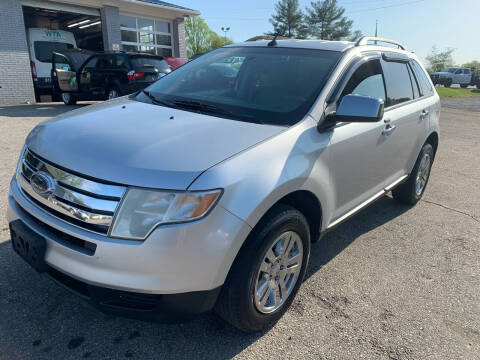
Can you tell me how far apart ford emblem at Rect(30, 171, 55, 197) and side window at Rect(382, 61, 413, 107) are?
280cm

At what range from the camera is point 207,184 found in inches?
73.1

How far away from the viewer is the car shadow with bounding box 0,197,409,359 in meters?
2.15

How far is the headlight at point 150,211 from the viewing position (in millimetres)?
1820

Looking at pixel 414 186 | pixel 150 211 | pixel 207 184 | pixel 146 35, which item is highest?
pixel 146 35

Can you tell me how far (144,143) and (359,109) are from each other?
4.55ft

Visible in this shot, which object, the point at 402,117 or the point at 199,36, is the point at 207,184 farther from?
the point at 199,36

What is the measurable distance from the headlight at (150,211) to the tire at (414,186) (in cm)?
305

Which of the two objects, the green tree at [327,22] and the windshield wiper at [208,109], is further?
the green tree at [327,22]

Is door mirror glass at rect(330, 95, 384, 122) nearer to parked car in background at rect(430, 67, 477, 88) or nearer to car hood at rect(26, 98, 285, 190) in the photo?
car hood at rect(26, 98, 285, 190)

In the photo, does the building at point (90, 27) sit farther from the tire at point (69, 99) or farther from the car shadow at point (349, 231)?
the car shadow at point (349, 231)

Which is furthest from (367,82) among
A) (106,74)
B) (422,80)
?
(106,74)

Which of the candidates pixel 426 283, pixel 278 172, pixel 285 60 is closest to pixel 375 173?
pixel 426 283

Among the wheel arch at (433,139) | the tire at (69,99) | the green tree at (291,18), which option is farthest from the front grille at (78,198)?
the green tree at (291,18)

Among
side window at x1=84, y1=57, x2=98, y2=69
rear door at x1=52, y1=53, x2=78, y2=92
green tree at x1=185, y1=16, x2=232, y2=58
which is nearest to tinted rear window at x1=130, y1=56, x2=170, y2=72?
side window at x1=84, y1=57, x2=98, y2=69
